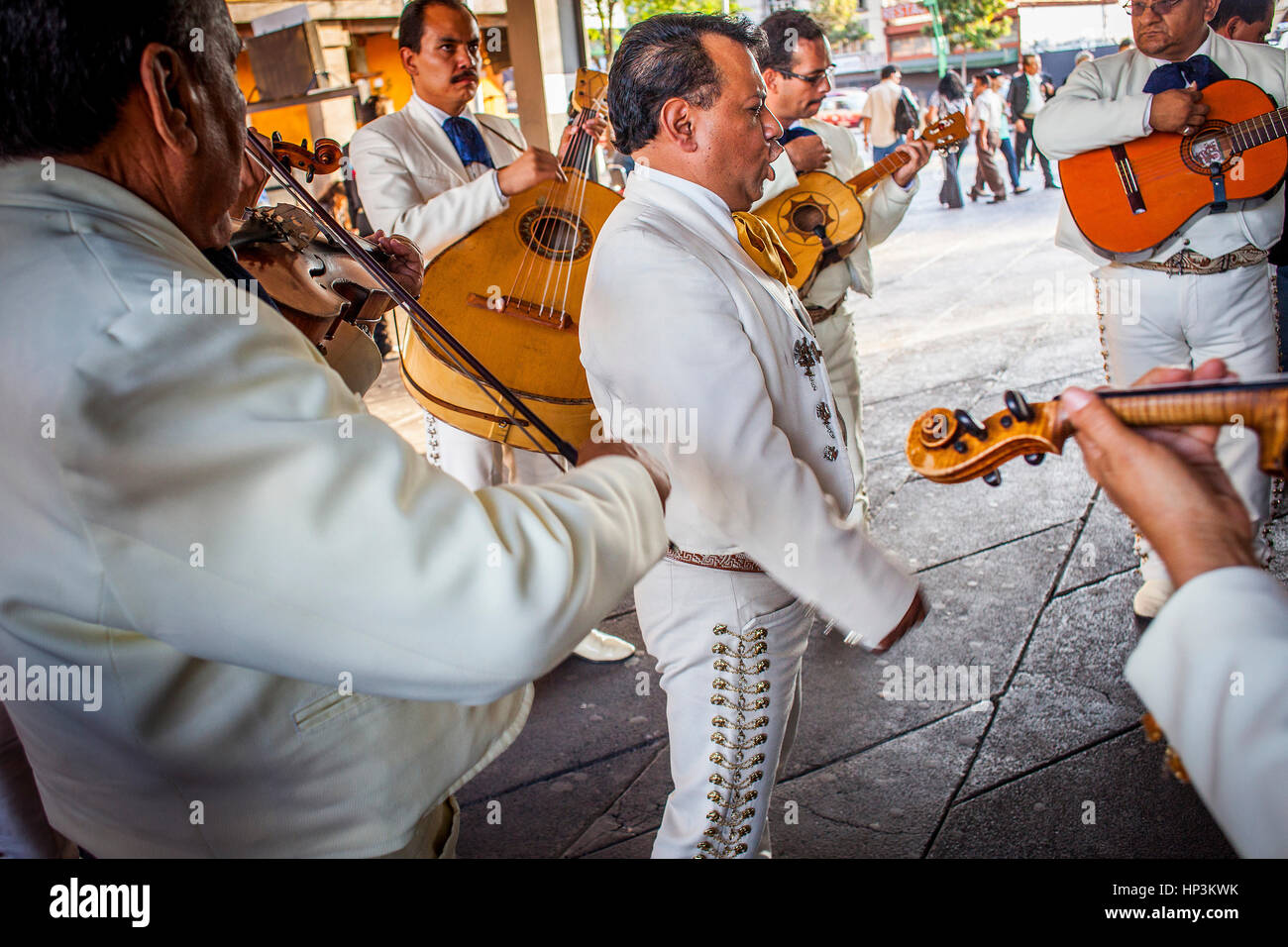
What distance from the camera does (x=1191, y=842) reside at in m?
2.48

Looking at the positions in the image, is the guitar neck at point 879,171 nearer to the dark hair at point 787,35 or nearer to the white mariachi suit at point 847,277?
the white mariachi suit at point 847,277

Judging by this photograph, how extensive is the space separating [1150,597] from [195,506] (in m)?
3.32

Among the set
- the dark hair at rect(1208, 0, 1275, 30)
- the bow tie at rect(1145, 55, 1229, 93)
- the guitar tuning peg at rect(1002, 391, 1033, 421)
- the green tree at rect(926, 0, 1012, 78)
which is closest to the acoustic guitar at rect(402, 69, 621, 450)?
the guitar tuning peg at rect(1002, 391, 1033, 421)

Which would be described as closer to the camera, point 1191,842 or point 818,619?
point 1191,842

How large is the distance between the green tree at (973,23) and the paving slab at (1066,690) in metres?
24.6

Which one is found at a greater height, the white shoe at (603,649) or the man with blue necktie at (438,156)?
the man with blue necktie at (438,156)

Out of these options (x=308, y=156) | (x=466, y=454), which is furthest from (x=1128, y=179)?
(x=308, y=156)

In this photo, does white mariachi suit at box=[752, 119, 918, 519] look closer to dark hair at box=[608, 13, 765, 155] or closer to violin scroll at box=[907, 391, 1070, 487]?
dark hair at box=[608, 13, 765, 155]

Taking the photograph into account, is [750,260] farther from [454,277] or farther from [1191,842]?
[1191,842]

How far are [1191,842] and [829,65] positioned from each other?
2.93 m

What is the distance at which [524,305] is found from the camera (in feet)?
9.61

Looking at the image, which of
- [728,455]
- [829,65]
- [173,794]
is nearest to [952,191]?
[829,65]

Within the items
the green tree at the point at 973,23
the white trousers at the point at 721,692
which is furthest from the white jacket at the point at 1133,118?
the green tree at the point at 973,23

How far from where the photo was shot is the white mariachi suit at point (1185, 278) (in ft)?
10.8
